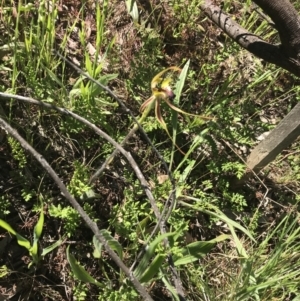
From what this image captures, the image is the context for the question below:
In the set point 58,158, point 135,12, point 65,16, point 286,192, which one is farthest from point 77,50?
point 286,192

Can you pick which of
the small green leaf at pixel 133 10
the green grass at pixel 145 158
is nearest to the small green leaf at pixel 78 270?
the green grass at pixel 145 158

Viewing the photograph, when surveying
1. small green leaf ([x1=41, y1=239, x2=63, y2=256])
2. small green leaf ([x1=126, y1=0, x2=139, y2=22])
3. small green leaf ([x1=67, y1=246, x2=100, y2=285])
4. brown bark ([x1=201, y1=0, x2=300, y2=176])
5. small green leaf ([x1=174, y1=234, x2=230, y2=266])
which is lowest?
small green leaf ([x1=41, y1=239, x2=63, y2=256])

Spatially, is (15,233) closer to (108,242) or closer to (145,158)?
(108,242)

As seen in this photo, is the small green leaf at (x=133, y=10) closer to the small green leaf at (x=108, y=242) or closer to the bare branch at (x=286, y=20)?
the bare branch at (x=286, y=20)

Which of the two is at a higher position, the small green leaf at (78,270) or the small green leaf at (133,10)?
the small green leaf at (133,10)

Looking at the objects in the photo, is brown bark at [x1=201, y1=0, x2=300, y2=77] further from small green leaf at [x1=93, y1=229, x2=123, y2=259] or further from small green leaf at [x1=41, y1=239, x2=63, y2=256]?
small green leaf at [x1=41, y1=239, x2=63, y2=256]

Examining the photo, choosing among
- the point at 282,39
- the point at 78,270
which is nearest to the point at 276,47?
the point at 282,39

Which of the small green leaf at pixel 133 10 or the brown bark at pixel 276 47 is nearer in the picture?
the brown bark at pixel 276 47

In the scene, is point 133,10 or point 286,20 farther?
point 133,10

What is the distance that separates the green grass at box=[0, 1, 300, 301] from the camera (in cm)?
145

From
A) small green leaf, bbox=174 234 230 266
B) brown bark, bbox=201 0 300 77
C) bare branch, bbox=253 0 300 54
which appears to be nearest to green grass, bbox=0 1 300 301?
small green leaf, bbox=174 234 230 266

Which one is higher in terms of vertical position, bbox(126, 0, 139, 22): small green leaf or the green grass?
bbox(126, 0, 139, 22): small green leaf

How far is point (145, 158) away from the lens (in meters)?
1.69

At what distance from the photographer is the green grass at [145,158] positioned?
1.45 metres
